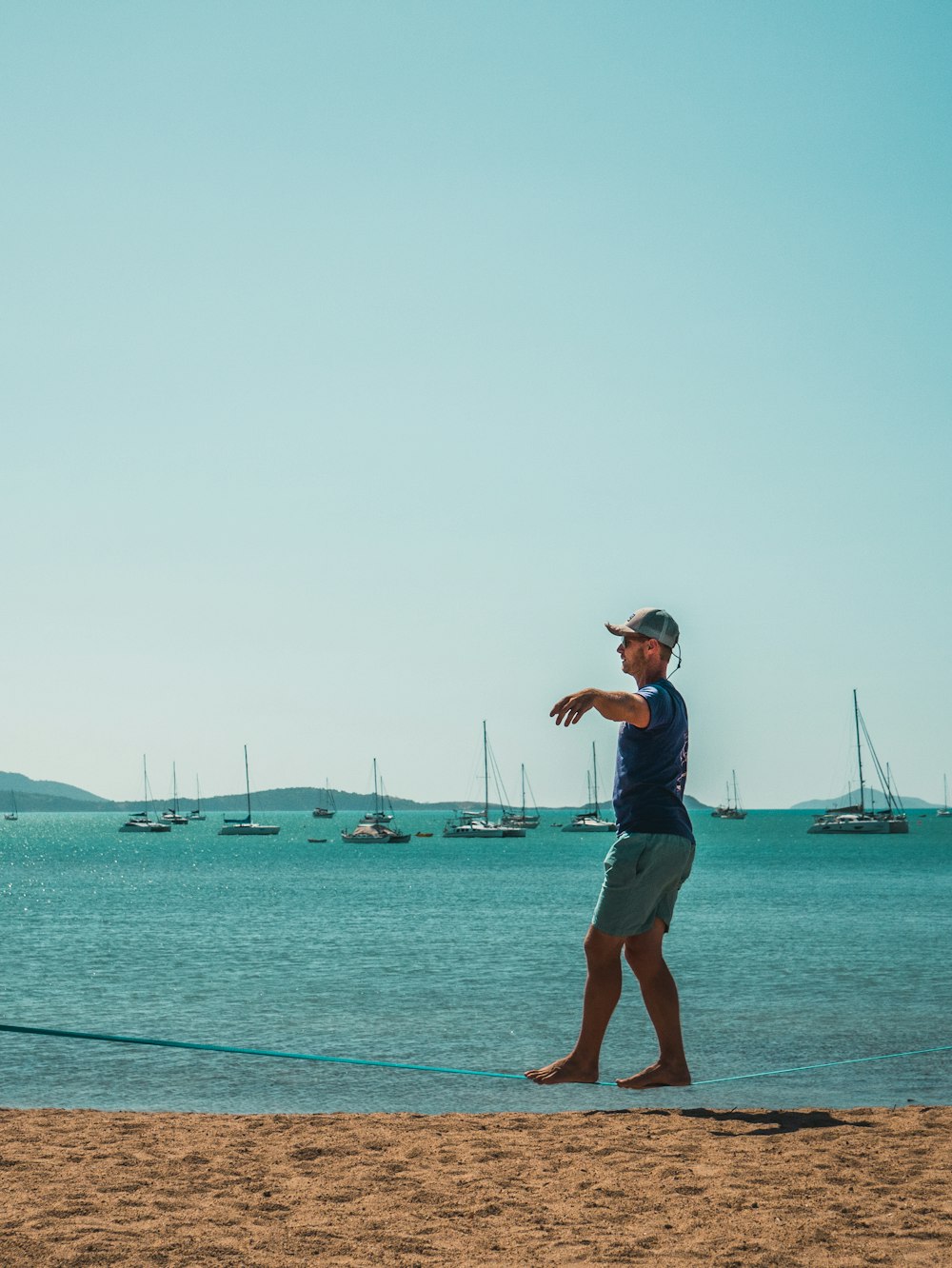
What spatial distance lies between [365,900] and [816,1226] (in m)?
47.9

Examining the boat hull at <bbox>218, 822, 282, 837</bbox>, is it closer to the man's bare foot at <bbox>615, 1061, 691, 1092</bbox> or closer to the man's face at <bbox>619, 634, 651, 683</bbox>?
the man's bare foot at <bbox>615, 1061, 691, 1092</bbox>

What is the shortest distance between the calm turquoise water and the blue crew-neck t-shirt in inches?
292

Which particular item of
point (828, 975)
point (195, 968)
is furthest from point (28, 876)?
point (828, 975)

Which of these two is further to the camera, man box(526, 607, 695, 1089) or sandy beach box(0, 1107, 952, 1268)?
sandy beach box(0, 1107, 952, 1268)

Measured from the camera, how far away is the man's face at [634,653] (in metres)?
4.82

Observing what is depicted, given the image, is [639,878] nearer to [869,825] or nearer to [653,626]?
[653,626]

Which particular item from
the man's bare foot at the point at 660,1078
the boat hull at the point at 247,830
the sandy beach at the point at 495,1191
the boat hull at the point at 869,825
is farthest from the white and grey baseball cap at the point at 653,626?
the boat hull at the point at 247,830

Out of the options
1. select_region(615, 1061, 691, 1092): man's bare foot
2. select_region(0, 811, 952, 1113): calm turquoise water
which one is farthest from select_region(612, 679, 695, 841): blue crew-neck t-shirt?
select_region(0, 811, 952, 1113): calm turquoise water

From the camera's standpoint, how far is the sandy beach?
5.13 m

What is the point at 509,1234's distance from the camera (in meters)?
5.39

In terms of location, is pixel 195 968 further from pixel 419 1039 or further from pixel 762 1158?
pixel 762 1158

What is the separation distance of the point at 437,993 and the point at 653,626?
18.0m

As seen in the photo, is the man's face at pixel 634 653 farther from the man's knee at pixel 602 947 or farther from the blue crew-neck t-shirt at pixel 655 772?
the man's knee at pixel 602 947

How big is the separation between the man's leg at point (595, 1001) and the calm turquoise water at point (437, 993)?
269 inches
